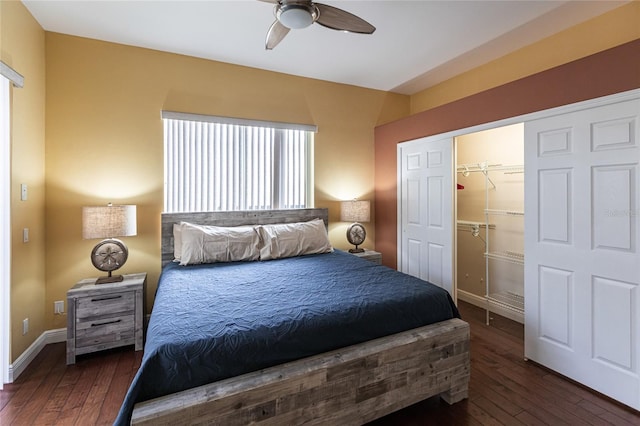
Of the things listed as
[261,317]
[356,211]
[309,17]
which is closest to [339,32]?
[309,17]

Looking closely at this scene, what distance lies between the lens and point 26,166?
240 centimetres

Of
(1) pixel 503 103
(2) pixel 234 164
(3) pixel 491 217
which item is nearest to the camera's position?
(1) pixel 503 103

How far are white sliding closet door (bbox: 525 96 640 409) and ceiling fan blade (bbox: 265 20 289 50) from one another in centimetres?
210

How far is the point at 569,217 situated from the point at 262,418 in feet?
8.07

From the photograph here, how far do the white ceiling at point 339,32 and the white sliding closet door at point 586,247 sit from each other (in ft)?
3.44

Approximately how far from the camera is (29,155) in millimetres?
2453

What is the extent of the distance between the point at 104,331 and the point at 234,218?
1531 mm

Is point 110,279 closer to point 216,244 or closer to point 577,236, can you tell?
point 216,244

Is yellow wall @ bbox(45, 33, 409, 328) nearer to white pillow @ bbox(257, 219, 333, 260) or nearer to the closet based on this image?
white pillow @ bbox(257, 219, 333, 260)

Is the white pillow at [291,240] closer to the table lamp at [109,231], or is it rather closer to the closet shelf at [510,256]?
the table lamp at [109,231]

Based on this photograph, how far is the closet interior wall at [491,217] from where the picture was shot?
3332 mm

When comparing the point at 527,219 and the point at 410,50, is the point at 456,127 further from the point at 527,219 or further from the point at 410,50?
the point at 527,219

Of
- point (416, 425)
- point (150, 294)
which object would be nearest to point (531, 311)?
point (416, 425)

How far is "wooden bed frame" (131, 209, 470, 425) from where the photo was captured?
51.3 inches
